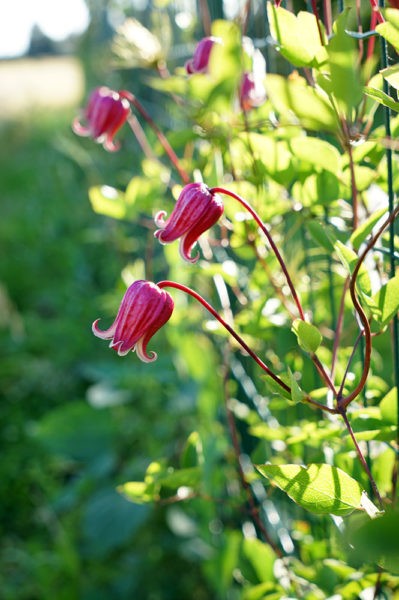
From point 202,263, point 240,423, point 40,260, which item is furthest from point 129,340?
point 40,260

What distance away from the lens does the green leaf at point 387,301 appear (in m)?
0.56

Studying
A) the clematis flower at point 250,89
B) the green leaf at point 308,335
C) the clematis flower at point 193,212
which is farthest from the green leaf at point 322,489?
the clematis flower at point 250,89

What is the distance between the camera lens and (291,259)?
100 centimetres

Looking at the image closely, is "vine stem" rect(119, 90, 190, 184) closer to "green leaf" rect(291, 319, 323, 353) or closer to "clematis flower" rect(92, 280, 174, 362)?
"clematis flower" rect(92, 280, 174, 362)

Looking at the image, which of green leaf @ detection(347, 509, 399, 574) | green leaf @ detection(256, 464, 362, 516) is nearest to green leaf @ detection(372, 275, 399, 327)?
green leaf @ detection(256, 464, 362, 516)

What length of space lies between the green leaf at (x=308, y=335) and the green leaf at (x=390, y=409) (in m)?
0.10

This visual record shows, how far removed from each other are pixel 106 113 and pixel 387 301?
0.60 m

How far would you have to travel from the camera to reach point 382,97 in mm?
519

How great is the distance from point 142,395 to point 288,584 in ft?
4.79

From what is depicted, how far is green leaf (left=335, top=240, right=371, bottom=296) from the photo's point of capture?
1.80 ft

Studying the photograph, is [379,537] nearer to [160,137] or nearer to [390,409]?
[390,409]

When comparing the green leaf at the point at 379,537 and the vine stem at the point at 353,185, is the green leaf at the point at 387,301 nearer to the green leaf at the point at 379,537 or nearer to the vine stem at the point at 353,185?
the vine stem at the point at 353,185

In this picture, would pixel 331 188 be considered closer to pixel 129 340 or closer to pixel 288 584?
pixel 129 340

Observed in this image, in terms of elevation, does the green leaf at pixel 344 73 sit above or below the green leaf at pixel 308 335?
above
